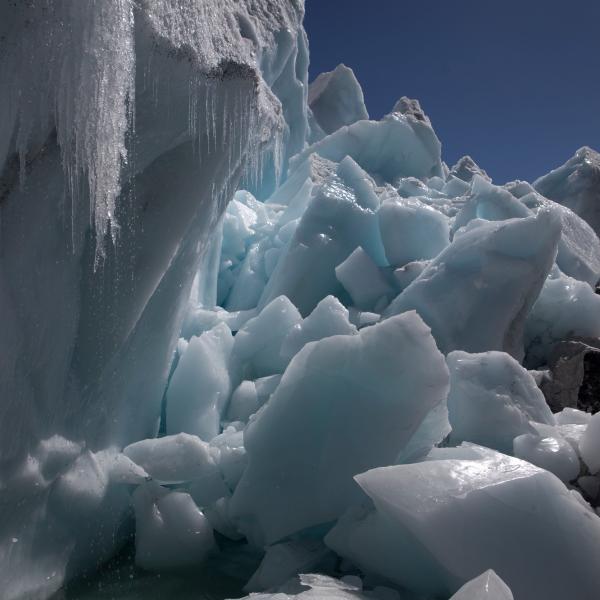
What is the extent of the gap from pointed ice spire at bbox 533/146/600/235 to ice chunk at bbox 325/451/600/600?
308 inches

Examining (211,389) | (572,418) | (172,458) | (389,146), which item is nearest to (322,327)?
(211,389)

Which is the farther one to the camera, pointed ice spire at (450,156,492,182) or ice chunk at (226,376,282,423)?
pointed ice spire at (450,156,492,182)

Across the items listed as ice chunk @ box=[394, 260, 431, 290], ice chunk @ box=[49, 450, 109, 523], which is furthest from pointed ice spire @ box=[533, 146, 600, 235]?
ice chunk @ box=[49, 450, 109, 523]

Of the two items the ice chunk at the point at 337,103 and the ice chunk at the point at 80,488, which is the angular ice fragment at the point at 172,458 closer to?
the ice chunk at the point at 80,488

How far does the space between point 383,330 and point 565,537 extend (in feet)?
3.21

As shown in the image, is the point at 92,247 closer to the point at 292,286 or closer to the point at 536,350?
the point at 292,286

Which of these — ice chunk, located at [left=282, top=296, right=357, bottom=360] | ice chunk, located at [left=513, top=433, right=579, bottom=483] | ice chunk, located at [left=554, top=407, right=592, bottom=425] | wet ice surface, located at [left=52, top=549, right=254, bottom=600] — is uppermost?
ice chunk, located at [left=282, top=296, right=357, bottom=360]

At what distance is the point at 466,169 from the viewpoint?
10.7m

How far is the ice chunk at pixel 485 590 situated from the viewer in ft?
4.72

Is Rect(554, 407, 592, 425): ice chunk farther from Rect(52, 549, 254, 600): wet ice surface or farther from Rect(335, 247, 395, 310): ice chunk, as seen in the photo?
Rect(52, 549, 254, 600): wet ice surface

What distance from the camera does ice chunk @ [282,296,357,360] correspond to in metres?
3.34

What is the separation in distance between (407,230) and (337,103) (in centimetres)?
678

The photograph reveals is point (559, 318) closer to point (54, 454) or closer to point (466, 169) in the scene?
point (54, 454)

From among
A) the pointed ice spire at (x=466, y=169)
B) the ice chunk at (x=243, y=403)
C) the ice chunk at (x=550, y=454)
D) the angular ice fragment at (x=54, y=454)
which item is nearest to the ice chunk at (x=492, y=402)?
the ice chunk at (x=550, y=454)
